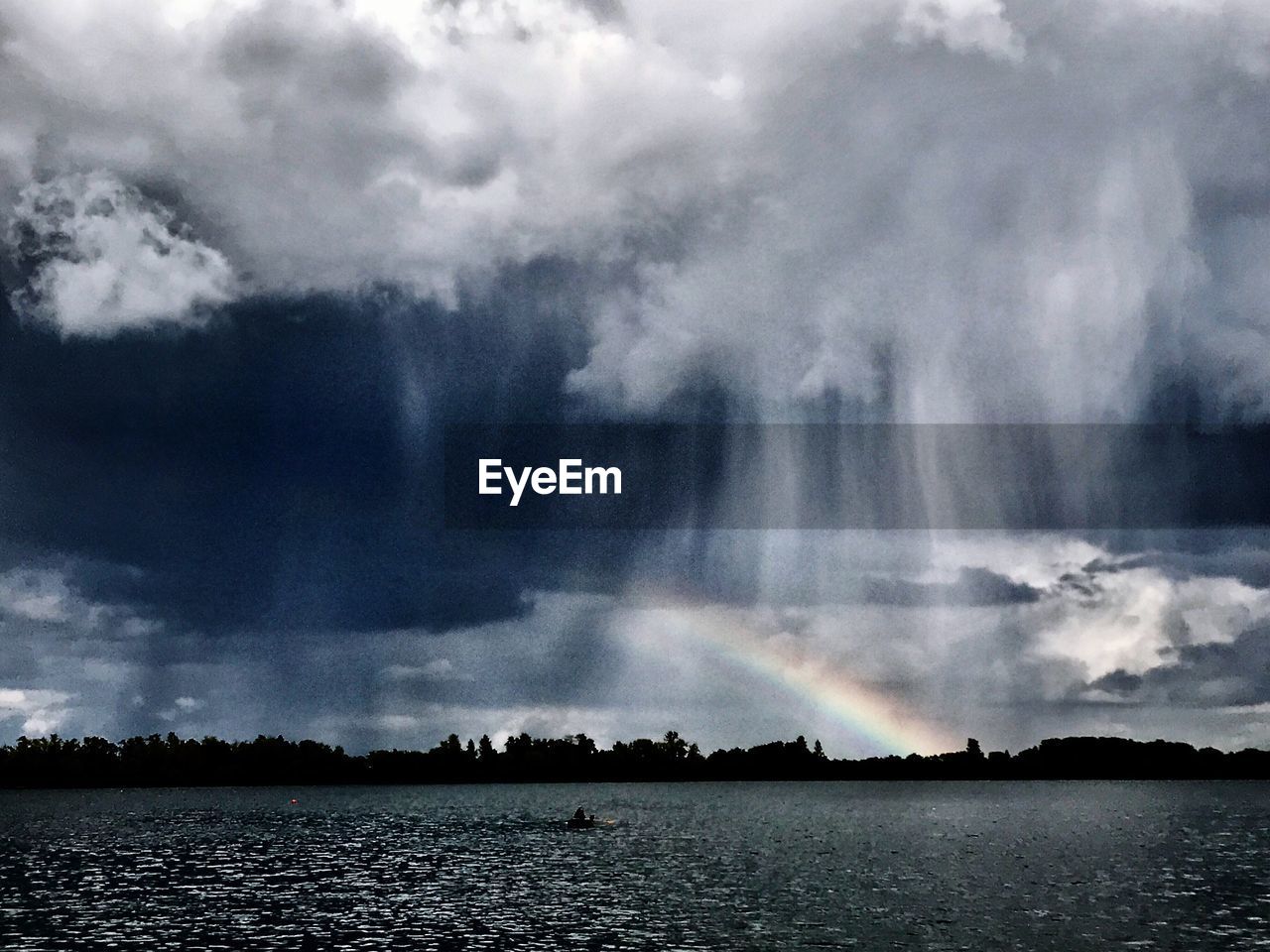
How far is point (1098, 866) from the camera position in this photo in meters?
110

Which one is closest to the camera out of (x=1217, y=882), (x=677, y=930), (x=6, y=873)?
(x=677, y=930)

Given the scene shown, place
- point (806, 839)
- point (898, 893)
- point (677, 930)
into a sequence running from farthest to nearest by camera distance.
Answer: point (806, 839), point (898, 893), point (677, 930)

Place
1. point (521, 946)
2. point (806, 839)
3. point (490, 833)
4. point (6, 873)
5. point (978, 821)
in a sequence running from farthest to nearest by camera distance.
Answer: point (978, 821)
point (490, 833)
point (806, 839)
point (6, 873)
point (521, 946)

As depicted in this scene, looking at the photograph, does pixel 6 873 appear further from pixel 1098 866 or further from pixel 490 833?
pixel 1098 866

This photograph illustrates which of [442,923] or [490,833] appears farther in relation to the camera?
[490,833]

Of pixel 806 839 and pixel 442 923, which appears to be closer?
pixel 442 923

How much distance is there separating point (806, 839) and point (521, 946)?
89982mm

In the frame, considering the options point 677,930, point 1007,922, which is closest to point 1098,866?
point 1007,922

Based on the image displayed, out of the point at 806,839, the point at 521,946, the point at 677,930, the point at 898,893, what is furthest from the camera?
the point at 806,839

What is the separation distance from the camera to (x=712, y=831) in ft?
548

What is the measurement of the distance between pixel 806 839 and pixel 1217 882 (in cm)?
5971

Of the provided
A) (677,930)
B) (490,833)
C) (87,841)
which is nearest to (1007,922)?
(677,930)

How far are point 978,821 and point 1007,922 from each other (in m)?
132

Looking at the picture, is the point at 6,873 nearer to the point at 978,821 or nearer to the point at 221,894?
the point at 221,894
